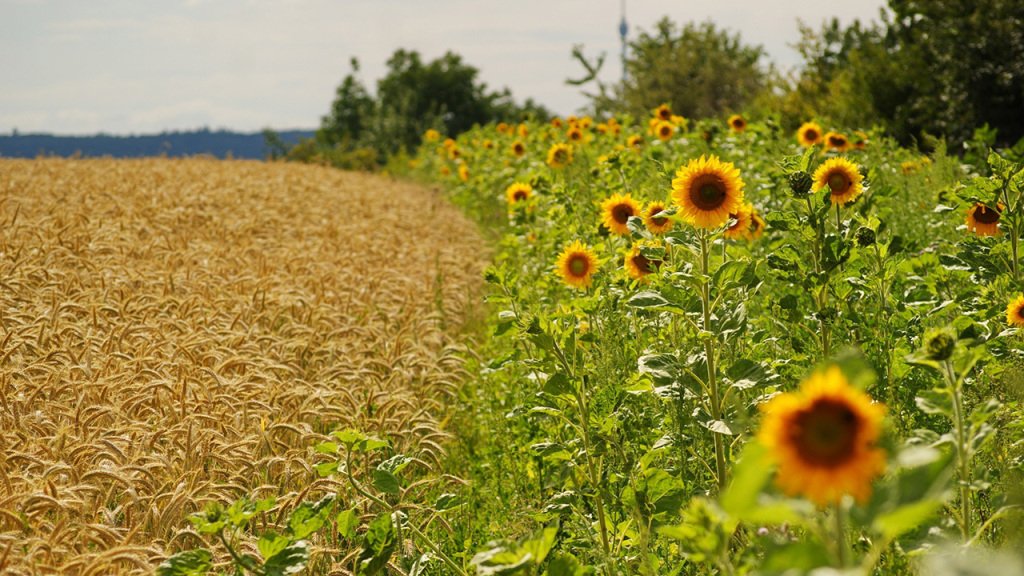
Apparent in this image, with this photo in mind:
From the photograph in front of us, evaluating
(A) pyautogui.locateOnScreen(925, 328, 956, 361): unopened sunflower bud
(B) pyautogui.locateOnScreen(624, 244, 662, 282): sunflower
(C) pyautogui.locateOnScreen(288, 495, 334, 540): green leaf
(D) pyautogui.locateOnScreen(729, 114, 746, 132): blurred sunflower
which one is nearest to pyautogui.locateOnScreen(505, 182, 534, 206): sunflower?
(D) pyautogui.locateOnScreen(729, 114, 746, 132): blurred sunflower

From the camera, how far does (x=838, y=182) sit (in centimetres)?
380

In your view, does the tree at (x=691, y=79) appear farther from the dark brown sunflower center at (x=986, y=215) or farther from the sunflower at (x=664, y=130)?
the dark brown sunflower center at (x=986, y=215)

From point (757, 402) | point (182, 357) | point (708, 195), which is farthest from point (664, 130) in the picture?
point (757, 402)

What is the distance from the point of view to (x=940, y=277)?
3.78 m

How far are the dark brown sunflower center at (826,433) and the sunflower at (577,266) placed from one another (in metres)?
2.93

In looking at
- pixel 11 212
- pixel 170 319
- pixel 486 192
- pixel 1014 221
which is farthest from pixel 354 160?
pixel 1014 221

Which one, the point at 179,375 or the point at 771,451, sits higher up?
the point at 771,451

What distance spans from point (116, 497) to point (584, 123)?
918cm

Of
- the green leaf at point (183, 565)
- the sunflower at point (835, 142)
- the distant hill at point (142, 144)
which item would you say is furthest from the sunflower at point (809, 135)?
the distant hill at point (142, 144)

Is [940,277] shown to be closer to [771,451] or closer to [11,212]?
[771,451]

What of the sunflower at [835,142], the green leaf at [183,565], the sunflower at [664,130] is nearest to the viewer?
the green leaf at [183,565]

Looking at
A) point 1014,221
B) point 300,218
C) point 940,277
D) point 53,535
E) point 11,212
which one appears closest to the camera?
point 53,535

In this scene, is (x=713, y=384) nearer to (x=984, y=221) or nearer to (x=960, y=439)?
(x=960, y=439)

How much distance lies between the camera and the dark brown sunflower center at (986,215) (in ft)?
12.8
